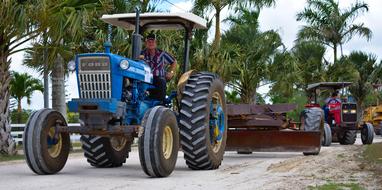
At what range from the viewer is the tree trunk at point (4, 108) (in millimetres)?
14742

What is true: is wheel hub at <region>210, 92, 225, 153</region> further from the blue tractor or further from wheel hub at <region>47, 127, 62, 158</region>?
wheel hub at <region>47, 127, 62, 158</region>

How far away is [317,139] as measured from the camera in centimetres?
1356

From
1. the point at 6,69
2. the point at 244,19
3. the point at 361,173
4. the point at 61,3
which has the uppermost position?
the point at 244,19

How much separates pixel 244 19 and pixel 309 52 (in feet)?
25.2

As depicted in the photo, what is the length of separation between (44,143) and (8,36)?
5.94 metres

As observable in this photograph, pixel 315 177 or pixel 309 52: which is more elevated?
pixel 309 52

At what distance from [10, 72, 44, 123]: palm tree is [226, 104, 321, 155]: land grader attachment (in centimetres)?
2001

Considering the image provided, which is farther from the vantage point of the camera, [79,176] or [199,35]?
[199,35]

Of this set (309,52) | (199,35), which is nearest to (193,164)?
(199,35)

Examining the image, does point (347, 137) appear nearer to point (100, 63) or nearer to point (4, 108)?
point (4, 108)

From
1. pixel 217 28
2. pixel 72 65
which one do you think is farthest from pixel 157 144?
pixel 217 28

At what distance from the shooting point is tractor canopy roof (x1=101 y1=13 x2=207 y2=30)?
10.5 metres

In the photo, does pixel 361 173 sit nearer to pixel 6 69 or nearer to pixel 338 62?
pixel 6 69

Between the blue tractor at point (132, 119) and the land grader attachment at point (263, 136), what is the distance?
267 cm
